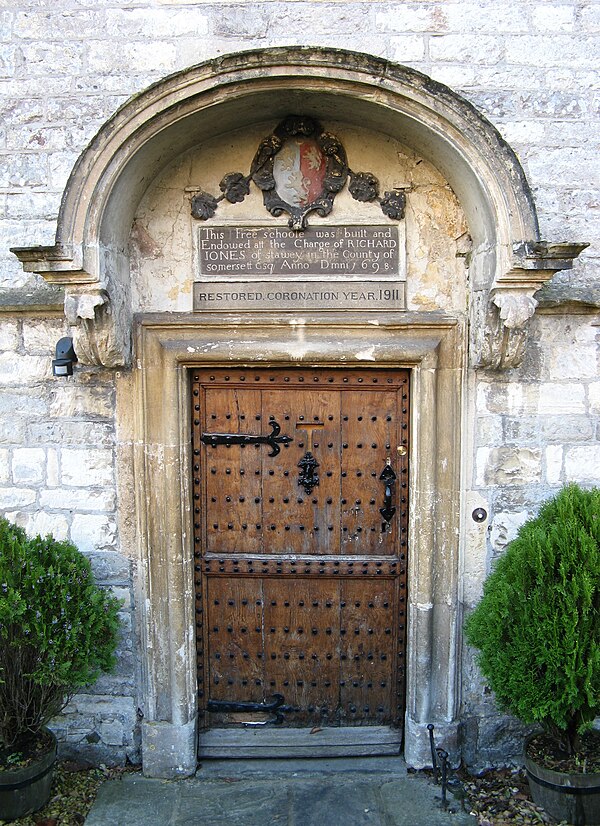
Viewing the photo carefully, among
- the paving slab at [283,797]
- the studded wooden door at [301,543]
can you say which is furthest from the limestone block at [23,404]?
the paving slab at [283,797]

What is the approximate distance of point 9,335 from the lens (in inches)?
140

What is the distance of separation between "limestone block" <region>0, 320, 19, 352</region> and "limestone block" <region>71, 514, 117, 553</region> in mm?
996

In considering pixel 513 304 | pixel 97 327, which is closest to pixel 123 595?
pixel 97 327

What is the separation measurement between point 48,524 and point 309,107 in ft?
8.66

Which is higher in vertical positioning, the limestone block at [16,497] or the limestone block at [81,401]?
the limestone block at [81,401]

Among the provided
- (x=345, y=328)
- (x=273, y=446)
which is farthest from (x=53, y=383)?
(x=345, y=328)

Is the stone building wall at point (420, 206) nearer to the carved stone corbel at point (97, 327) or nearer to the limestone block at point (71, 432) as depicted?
the limestone block at point (71, 432)

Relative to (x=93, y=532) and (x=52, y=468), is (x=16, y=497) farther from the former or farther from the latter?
(x=93, y=532)

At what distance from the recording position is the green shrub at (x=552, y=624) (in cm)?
292

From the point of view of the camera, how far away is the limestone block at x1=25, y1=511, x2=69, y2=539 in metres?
3.65

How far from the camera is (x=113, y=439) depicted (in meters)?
3.60

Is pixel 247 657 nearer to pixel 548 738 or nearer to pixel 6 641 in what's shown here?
pixel 6 641

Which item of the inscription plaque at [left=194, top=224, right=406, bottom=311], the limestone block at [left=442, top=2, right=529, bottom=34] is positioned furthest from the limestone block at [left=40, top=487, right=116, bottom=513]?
the limestone block at [left=442, top=2, right=529, bottom=34]

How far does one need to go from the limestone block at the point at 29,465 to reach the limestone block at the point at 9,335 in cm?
56
